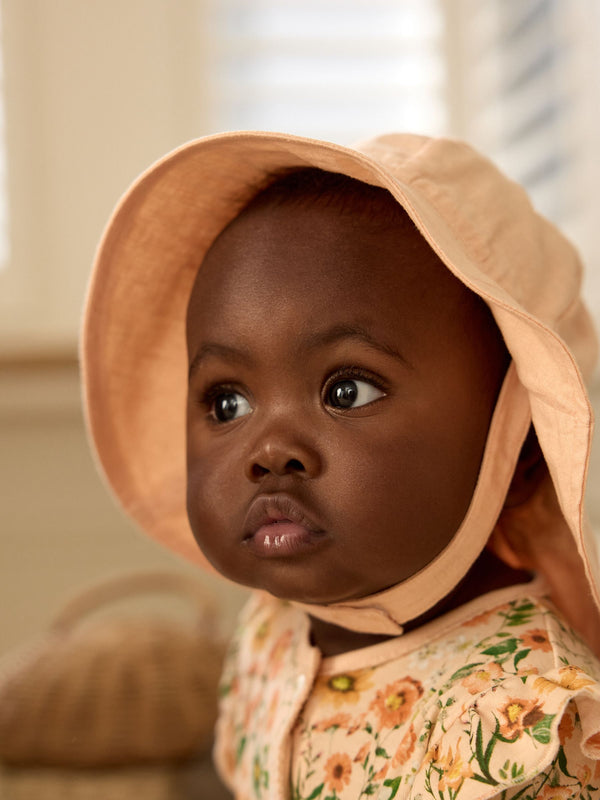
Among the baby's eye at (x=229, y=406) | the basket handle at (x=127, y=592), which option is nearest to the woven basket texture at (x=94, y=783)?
the basket handle at (x=127, y=592)

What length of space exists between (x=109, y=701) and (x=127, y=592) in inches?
9.3

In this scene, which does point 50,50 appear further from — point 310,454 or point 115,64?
point 310,454

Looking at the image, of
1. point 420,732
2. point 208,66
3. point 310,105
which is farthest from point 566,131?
point 420,732

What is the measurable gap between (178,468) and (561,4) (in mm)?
1007

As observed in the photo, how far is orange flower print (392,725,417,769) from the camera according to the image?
60 centimetres

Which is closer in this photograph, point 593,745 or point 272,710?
point 593,745

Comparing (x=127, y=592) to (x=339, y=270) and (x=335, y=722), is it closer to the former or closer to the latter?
(x=335, y=722)

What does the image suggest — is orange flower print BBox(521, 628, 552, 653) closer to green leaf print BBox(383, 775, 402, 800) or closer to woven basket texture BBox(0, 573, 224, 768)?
green leaf print BBox(383, 775, 402, 800)

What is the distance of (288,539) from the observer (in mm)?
598

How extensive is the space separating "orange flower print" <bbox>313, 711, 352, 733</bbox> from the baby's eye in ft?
0.76

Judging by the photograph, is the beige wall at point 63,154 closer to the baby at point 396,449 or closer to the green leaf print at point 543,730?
the baby at point 396,449

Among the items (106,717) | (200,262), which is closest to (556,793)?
(200,262)

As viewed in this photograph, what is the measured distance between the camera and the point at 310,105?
169 cm

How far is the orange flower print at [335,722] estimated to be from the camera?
0.67 meters
